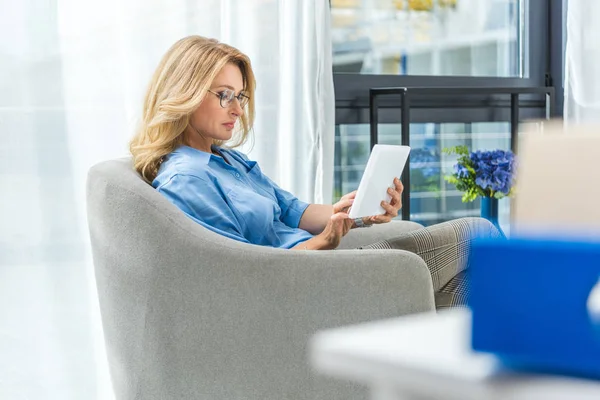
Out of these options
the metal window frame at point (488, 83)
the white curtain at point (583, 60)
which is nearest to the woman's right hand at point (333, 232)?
Result: the metal window frame at point (488, 83)

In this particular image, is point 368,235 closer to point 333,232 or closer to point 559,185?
point 333,232

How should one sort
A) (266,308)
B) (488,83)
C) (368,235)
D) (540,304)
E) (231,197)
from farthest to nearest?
(488,83) < (368,235) < (231,197) < (266,308) < (540,304)

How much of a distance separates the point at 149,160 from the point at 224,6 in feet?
2.70

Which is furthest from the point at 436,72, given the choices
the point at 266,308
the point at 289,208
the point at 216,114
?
the point at 266,308

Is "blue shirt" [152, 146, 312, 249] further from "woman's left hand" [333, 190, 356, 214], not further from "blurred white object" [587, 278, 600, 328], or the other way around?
"blurred white object" [587, 278, 600, 328]

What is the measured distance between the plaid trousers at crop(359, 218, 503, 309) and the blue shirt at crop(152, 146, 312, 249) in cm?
27

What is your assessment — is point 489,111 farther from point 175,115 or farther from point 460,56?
point 175,115

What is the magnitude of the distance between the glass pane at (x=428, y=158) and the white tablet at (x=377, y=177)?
45.7 inches

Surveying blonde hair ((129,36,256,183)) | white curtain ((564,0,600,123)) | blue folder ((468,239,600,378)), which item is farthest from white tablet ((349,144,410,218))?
white curtain ((564,0,600,123))

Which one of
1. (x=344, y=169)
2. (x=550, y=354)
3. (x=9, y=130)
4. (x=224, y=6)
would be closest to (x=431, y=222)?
(x=344, y=169)

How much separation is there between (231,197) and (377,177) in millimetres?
343

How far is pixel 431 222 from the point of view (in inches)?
138

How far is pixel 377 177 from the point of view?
1985 millimetres

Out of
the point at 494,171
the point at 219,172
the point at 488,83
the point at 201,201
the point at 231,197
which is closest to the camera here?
the point at 201,201
